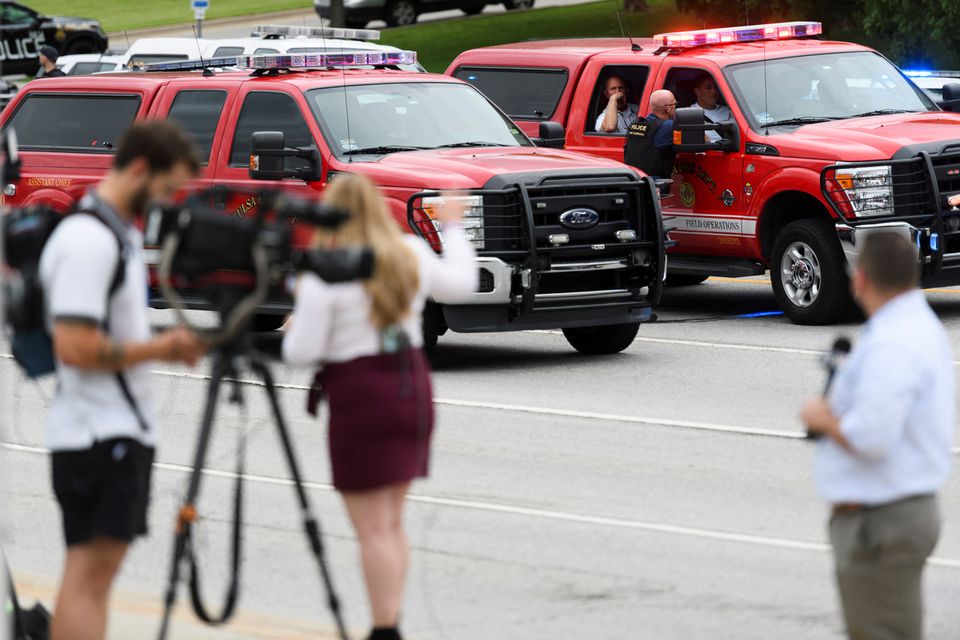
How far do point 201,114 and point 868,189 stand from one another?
4.89 m

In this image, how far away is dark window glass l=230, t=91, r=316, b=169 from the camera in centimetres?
1278

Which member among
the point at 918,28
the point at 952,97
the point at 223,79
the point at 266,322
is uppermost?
the point at 223,79

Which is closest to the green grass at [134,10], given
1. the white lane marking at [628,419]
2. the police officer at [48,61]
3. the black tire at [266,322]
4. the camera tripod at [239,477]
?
the police officer at [48,61]

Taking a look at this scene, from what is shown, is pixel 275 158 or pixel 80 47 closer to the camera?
pixel 275 158

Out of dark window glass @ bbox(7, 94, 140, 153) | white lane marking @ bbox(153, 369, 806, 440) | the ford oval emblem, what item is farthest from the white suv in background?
white lane marking @ bbox(153, 369, 806, 440)

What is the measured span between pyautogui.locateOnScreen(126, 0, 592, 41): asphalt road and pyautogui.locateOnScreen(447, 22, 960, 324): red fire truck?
33.4m

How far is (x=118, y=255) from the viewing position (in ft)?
16.2

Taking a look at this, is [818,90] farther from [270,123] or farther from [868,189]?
[270,123]

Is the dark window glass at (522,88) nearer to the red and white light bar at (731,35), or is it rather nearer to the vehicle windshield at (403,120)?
the red and white light bar at (731,35)

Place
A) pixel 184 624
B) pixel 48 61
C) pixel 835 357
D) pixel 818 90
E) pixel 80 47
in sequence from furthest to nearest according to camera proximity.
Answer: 1. pixel 80 47
2. pixel 48 61
3. pixel 818 90
4. pixel 184 624
5. pixel 835 357

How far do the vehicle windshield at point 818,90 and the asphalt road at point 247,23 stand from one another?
3419 centimetres

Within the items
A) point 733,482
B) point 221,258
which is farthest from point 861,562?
point 733,482

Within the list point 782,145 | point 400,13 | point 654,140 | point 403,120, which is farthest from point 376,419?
point 400,13

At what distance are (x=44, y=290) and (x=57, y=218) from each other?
1.04ft
